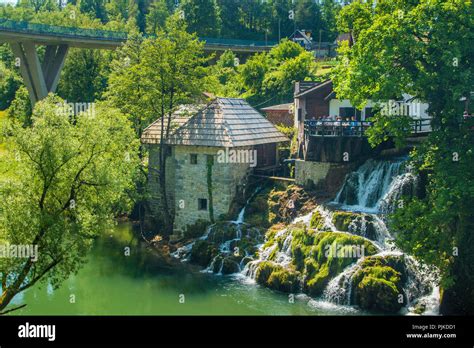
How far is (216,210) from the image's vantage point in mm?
36250

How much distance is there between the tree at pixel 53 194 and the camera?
2253 cm

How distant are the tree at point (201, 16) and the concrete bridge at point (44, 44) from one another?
27.9 metres

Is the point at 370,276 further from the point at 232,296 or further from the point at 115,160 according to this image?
the point at 115,160

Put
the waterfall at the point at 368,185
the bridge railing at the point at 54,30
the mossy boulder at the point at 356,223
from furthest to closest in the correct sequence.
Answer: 1. the bridge railing at the point at 54,30
2. the waterfall at the point at 368,185
3. the mossy boulder at the point at 356,223

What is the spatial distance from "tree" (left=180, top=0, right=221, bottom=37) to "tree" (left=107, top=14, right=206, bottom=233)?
49368 mm

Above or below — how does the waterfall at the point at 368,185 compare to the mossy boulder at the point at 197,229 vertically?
above

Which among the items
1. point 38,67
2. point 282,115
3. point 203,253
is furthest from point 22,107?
point 203,253

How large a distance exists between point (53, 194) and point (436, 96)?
14.1m

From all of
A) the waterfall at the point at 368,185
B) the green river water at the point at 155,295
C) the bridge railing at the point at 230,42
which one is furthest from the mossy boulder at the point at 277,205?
→ the bridge railing at the point at 230,42

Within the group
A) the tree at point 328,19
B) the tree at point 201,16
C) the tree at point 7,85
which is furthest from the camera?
the tree at point 328,19

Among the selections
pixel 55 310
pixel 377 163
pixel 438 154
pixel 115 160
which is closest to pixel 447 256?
pixel 438 154

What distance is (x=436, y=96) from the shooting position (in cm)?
2450

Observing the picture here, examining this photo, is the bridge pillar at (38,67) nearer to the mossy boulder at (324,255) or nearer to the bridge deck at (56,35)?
the bridge deck at (56,35)

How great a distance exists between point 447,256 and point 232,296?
8.89 meters
